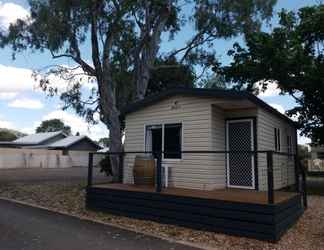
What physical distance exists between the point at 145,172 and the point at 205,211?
2556 mm

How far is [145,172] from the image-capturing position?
27.7ft

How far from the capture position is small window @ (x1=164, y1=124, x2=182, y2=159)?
9109 millimetres

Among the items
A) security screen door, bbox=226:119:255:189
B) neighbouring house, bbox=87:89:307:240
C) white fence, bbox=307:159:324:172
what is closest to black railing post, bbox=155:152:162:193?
neighbouring house, bbox=87:89:307:240

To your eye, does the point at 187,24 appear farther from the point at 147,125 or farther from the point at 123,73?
the point at 147,125

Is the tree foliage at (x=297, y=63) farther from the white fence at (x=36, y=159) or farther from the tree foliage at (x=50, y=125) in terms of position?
the tree foliage at (x=50, y=125)

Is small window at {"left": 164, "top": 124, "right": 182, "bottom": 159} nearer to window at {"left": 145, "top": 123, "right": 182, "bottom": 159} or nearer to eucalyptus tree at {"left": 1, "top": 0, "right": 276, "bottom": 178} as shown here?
window at {"left": 145, "top": 123, "right": 182, "bottom": 159}

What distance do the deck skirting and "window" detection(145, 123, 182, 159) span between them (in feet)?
6.60

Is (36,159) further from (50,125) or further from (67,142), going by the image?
(50,125)

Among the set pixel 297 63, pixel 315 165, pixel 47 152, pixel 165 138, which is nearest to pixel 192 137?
pixel 165 138

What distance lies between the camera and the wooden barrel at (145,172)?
27.8 feet

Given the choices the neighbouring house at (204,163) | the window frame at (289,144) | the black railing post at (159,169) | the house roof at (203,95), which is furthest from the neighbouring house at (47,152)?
the black railing post at (159,169)

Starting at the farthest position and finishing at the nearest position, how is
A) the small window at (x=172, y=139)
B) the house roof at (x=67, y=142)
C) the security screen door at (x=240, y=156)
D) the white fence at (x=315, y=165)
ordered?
the house roof at (x=67, y=142) < the white fence at (x=315, y=165) < the small window at (x=172, y=139) < the security screen door at (x=240, y=156)

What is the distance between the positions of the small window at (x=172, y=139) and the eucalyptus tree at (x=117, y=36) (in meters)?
3.74

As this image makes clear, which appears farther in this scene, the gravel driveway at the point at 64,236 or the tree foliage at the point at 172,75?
the tree foliage at the point at 172,75
